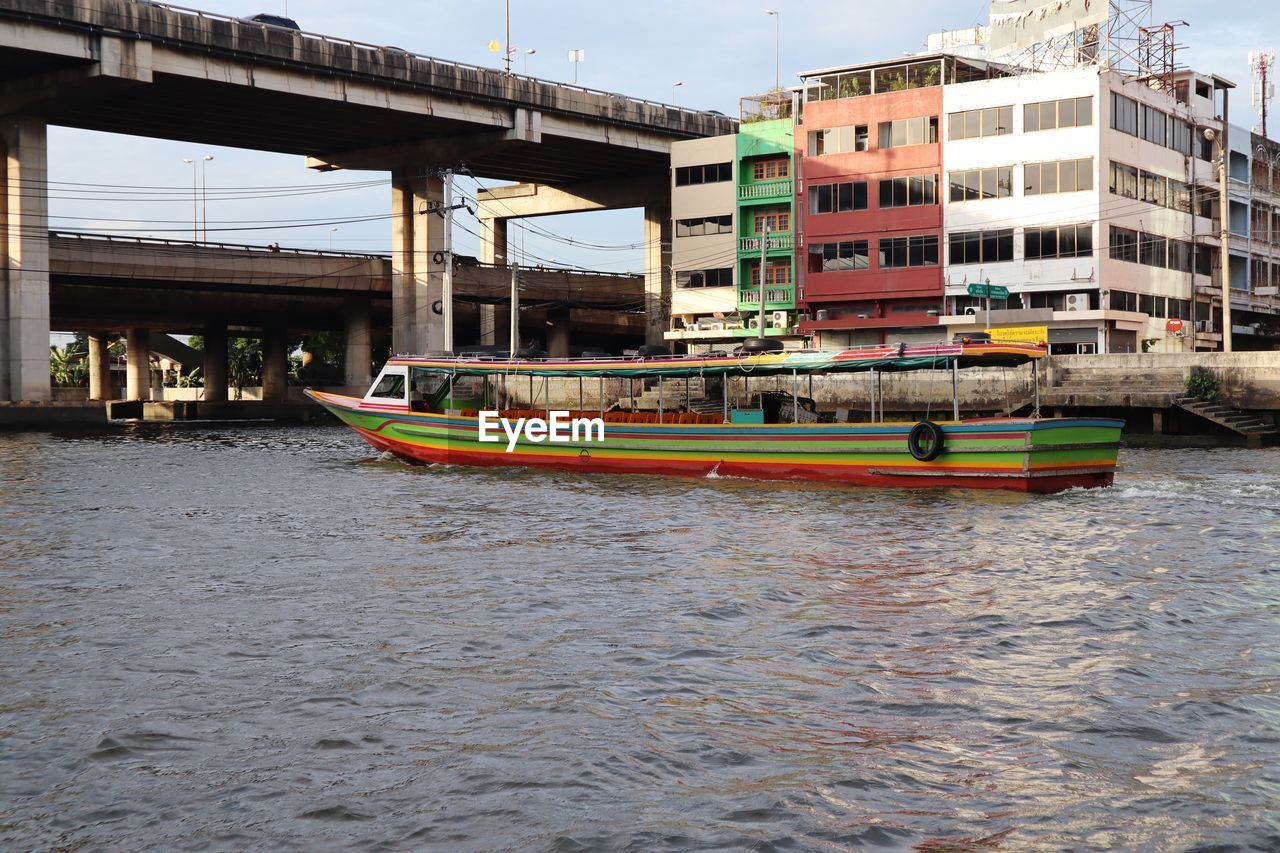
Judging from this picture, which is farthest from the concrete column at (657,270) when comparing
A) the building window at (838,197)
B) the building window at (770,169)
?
the building window at (838,197)

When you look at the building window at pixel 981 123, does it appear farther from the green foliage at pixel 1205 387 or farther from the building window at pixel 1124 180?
the green foliage at pixel 1205 387

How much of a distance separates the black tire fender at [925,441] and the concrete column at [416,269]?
46072mm

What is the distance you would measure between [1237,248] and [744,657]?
63.5m

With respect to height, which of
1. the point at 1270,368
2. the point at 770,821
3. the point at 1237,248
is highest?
the point at 1237,248

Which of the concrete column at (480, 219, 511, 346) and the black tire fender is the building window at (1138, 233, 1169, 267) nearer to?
the black tire fender

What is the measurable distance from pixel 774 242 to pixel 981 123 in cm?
1200

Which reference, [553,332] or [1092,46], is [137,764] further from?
[553,332]

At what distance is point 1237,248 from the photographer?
65938mm

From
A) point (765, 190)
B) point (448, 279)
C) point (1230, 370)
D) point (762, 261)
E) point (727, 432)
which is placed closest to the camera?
point (727, 432)

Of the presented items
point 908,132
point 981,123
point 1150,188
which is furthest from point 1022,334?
point 908,132

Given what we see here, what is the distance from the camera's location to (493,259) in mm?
86812

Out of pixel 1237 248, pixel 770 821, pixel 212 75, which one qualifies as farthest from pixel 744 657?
pixel 1237 248

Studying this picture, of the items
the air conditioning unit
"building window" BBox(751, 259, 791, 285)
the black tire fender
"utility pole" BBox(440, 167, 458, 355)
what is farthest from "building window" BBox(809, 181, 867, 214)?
the black tire fender

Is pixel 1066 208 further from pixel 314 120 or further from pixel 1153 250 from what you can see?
pixel 314 120
